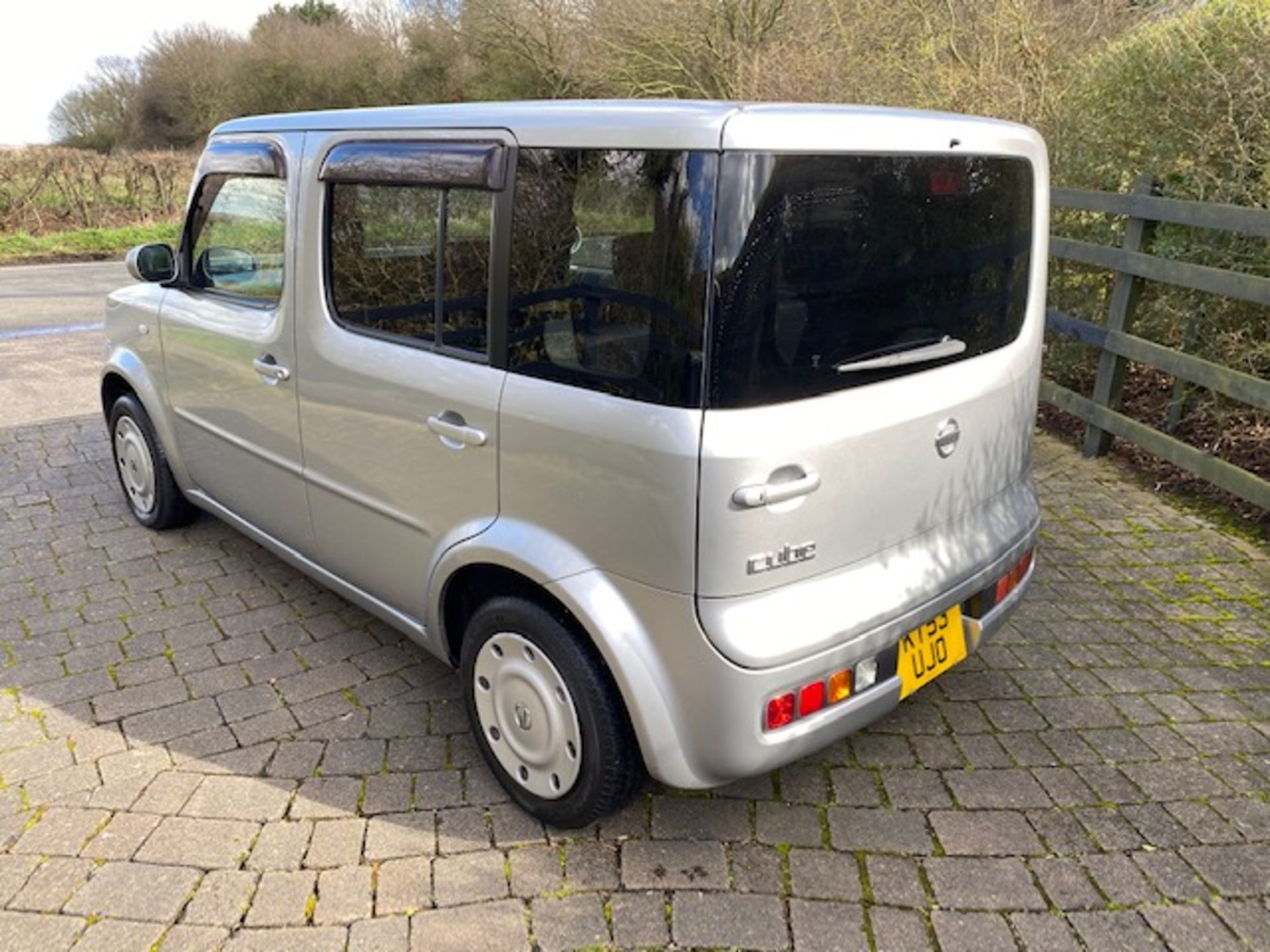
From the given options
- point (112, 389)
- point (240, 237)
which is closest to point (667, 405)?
point (240, 237)

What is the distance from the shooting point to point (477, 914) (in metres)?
2.29

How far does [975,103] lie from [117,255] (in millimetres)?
15294

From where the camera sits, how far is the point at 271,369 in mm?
3273

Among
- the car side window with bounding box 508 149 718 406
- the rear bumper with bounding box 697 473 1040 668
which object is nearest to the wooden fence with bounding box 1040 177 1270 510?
the rear bumper with bounding box 697 473 1040 668

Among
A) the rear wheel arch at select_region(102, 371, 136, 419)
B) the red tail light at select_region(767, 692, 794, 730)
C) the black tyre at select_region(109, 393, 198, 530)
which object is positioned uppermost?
the rear wheel arch at select_region(102, 371, 136, 419)

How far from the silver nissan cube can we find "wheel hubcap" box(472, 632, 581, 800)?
0.01 meters

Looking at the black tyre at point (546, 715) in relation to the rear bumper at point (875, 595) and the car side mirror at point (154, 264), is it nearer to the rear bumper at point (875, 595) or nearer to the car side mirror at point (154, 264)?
the rear bumper at point (875, 595)

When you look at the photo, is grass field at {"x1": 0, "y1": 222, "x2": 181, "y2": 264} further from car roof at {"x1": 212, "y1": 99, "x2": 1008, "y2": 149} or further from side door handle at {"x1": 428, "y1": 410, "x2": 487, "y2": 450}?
side door handle at {"x1": 428, "y1": 410, "x2": 487, "y2": 450}

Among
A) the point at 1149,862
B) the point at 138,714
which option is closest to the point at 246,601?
the point at 138,714

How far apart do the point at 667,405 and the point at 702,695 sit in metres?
0.67

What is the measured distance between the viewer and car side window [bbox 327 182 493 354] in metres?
2.53

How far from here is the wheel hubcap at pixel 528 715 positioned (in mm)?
2457

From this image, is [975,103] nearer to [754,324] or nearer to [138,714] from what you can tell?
[754,324]

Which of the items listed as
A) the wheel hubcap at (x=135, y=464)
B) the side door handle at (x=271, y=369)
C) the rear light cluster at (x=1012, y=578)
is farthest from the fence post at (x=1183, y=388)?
the wheel hubcap at (x=135, y=464)
